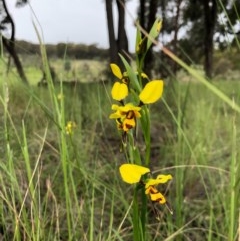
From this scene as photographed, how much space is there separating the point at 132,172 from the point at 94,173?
1.54 feet

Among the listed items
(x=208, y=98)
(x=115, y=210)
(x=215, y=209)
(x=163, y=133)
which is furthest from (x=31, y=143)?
(x=208, y=98)

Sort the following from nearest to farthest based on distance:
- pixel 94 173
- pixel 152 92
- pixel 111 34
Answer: pixel 152 92 < pixel 94 173 < pixel 111 34

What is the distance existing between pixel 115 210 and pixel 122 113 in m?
1.26

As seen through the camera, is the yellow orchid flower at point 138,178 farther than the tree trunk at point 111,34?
No

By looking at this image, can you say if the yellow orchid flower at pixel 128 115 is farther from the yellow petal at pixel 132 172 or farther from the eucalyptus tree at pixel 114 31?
the eucalyptus tree at pixel 114 31

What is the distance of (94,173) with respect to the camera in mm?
975

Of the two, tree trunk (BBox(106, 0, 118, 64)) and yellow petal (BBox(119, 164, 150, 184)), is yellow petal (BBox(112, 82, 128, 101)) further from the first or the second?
tree trunk (BBox(106, 0, 118, 64))

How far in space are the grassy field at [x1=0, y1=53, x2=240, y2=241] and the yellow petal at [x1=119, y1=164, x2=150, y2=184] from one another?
208mm

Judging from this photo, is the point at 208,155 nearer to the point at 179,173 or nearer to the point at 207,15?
the point at 179,173

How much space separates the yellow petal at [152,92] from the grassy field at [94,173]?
0.24 meters

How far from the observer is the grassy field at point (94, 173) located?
0.85 meters

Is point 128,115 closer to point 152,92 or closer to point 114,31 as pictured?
point 152,92

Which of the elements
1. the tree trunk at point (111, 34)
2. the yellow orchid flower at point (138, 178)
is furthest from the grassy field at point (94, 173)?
the tree trunk at point (111, 34)

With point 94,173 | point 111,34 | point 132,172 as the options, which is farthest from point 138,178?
point 111,34
